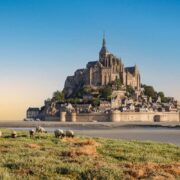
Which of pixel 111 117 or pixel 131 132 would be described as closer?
pixel 131 132

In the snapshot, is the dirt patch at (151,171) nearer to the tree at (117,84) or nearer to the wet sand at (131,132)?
the wet sand at (131,132)

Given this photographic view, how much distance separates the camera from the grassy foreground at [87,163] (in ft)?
52.0

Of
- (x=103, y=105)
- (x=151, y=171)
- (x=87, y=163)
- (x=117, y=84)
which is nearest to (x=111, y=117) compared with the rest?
(x=103, y=105)

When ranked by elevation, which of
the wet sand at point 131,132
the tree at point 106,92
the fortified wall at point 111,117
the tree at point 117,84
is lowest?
the wet sand at point 131,132

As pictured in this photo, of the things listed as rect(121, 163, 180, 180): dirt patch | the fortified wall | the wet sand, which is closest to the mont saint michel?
the fortified wall

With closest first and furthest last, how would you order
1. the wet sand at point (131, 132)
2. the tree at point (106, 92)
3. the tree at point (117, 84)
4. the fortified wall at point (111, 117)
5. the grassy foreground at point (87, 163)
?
1. the grassy foreground at point (87, 163)
2. the wet sand at point (131, 132)
3. the fortified wall at point (111, 117)
4. the tree at point (106, 92)
5. the tree at point (117, 84)

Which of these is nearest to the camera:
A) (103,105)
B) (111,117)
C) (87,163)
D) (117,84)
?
(87,163)

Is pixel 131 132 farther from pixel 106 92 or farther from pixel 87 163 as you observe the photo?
pixel 106 92

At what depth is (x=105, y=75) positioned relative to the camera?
652 feet

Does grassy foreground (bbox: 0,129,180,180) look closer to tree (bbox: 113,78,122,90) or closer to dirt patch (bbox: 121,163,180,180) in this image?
dirt patch (bbox: 121,163,180,180)

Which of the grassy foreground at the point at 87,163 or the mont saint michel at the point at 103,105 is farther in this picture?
the mont saint michel at the point at 103,105

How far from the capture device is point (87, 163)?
18.3m

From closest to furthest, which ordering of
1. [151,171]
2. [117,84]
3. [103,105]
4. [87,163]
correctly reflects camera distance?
[151,171], [87,163], [103,105], [117,84]

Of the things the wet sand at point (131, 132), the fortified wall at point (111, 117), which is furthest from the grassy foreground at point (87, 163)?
the fortified wall at point (111, 117)
